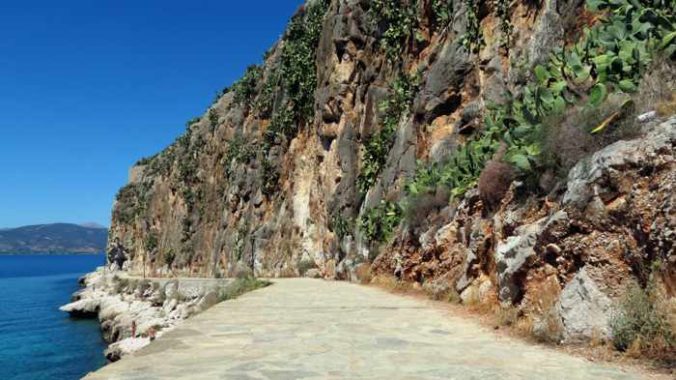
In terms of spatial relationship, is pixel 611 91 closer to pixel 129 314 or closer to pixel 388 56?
pixel 388 56

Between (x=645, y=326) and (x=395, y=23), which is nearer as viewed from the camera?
(x=645, y=326)

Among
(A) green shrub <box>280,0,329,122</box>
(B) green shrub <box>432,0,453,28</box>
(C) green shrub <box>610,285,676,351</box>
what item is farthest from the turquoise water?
(C) green shrub <box>610,285,676,351</box>

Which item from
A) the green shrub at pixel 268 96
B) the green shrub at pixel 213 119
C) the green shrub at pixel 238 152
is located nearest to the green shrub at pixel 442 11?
the green shrub at pixel 268 96

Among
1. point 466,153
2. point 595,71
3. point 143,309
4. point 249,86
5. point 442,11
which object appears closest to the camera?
point 595,71

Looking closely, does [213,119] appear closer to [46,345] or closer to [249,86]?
[249,86]

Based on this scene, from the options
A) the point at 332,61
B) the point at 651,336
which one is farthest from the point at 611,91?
the point at 332,61

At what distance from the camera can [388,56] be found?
101 ft

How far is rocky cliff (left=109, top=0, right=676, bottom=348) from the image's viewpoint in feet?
24.1

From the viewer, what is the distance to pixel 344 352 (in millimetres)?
7281

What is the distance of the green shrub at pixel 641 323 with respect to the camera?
610 cm

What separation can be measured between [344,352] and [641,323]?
3.45 meters

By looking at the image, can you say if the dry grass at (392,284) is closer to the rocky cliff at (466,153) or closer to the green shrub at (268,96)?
the rocky cliff at (466,153)

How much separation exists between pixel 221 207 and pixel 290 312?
4739 cm

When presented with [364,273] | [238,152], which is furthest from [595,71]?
[238,152]
